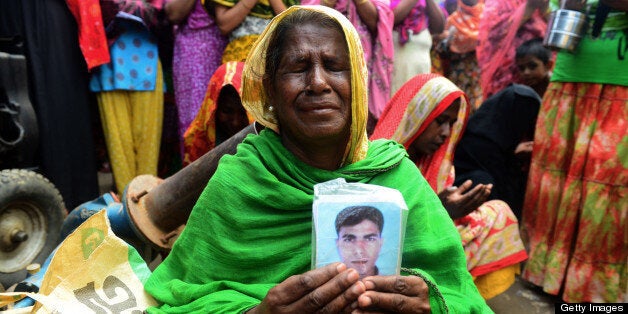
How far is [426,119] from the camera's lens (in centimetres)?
312

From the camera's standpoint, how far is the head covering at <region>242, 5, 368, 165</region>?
5.20 ft

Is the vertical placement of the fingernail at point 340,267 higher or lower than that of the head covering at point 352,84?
lower

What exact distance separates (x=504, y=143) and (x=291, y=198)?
2.99 m

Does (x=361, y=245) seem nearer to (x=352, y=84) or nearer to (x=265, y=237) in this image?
(x=265, y=237)

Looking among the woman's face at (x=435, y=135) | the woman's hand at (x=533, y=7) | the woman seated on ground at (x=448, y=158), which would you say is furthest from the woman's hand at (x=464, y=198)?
the woman's hand at (x=533, y=7)

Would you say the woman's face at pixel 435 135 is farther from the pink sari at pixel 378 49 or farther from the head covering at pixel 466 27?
the head covering at pixel 466 27

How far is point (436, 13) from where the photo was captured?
192 inches

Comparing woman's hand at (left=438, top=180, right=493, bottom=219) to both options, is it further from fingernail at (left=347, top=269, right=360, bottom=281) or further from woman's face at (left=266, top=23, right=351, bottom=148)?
fingernail at (left=347, top=269, right=360, bottom=281)

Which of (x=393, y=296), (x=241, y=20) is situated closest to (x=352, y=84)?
(x=393, y=296)

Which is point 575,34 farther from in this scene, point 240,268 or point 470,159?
point 240,268

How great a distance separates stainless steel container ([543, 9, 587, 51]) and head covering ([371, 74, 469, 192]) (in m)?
0.75

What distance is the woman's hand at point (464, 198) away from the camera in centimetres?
277

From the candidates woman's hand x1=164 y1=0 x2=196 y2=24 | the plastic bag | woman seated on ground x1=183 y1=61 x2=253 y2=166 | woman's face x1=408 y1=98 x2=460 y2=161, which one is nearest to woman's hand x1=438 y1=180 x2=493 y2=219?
woman's face x1=408 y1=98 x2=460 y2=161

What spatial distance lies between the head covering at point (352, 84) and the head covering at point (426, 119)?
1452 millimetres
